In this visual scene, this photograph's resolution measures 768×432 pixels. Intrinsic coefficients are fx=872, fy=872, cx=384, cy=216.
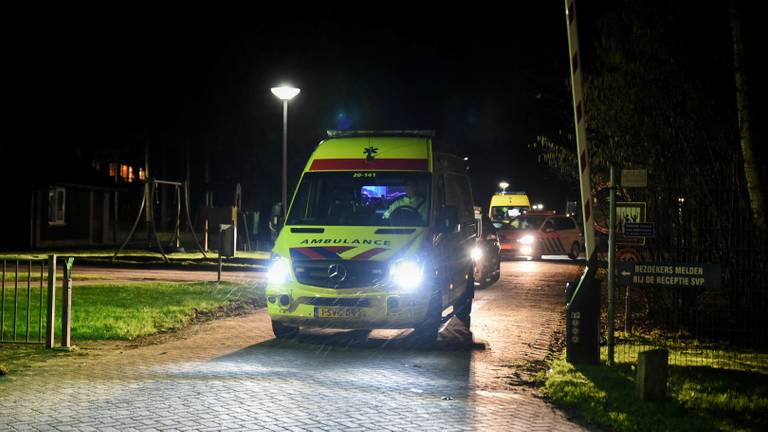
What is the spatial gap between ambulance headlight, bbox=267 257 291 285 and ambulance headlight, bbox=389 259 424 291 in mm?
1370

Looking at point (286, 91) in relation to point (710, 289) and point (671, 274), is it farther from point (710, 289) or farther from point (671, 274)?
point (710, 289)

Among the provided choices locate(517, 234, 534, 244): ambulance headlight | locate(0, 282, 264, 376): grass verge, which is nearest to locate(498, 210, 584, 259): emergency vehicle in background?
locate(517, 234, 534, 244): ambulance headlight

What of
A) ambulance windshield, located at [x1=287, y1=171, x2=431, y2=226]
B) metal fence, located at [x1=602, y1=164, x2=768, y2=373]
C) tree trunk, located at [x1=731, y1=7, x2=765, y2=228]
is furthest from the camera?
ambulance windshield, located at [x1=287, y1=171, x2=431, y2=226]

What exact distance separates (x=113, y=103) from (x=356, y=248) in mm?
52537

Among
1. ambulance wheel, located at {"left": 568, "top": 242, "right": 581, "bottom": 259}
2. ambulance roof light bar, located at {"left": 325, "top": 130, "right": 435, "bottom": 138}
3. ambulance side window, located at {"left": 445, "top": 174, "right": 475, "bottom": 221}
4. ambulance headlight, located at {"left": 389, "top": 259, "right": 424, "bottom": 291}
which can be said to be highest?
ambulance roof light bar, located at {"left": 325, "top": 130, "right": 435, "bottom": 138}

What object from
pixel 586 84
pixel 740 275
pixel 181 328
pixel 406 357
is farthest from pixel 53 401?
pixel 586 84

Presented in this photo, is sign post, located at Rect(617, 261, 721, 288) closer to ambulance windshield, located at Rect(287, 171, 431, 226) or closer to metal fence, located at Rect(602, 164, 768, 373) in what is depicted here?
metal fence, located at Rect(602, 164, 768, 373)

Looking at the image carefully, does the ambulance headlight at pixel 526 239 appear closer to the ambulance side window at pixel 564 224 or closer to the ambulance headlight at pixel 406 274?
the ambulance side window at pixel 564 224

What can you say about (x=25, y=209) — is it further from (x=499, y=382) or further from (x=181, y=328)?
(x=499, y=382)

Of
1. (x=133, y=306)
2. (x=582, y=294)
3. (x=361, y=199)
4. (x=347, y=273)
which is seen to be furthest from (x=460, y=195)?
(x=133, y=306)

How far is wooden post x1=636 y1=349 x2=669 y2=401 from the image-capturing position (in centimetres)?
796

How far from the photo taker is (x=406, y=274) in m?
11.0

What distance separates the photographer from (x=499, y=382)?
907 cm

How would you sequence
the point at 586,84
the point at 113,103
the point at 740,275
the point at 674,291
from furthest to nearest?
the point at 113,103
the point at 586,84
the point at 674,291
the point at 740,275
